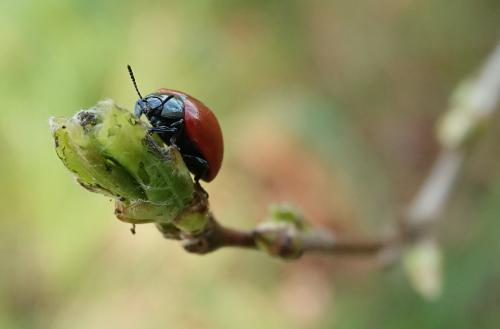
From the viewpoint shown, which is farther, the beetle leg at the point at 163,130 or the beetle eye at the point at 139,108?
the beetle eye at the point at 139,108

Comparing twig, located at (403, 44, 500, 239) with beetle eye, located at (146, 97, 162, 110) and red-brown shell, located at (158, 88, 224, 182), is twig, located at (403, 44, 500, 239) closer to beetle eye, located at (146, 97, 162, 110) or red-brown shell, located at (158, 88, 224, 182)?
red-brown shell, located at (158, 88, 224, 182)

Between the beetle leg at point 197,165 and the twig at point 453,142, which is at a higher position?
the beetle leg at point 197,165

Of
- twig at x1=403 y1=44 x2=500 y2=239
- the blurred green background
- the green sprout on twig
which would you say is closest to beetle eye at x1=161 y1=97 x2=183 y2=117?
the green sprout on twig

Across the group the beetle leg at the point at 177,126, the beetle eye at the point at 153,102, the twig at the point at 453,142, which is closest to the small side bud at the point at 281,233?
the beetle leg at the point at 177,126

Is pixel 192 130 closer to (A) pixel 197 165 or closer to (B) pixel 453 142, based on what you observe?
(A) pixel 197 165

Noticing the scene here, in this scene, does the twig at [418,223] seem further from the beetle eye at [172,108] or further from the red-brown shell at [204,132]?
the beetle eye at [172,108]

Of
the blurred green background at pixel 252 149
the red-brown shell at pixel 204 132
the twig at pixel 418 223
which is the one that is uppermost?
the red-brown shell at pixel 204 132
